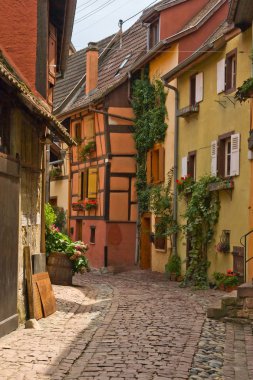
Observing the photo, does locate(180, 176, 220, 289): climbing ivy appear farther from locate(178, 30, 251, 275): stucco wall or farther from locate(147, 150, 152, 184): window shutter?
locate(147, 150, 152, 184): window shutter

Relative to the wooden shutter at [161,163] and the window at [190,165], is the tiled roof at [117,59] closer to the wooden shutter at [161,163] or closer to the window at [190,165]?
the wooden shutter at [161,163]

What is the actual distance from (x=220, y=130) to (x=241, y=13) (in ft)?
13.6

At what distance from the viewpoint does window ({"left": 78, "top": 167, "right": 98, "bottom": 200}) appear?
1256 inches

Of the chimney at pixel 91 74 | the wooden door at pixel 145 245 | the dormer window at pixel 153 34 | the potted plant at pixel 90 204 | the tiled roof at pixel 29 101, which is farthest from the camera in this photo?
the chimney at pixel 91 74

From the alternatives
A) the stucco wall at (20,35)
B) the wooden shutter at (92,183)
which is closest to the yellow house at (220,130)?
the stucco wall at (20,35)

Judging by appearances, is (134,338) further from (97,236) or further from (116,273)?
(97,236)

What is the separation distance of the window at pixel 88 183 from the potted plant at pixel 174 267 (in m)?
8.10

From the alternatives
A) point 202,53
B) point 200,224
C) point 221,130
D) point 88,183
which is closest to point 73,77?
point 88,183

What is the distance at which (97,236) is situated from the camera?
31.8 meters

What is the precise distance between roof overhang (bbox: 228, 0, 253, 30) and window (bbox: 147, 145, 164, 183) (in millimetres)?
8746

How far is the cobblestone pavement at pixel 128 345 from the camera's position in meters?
8.67

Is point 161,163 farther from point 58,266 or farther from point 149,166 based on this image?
point 58,266

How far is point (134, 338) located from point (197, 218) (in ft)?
35.6

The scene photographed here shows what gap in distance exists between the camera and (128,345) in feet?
34.4
